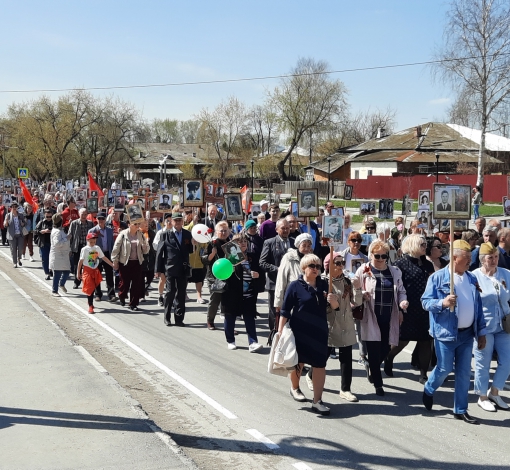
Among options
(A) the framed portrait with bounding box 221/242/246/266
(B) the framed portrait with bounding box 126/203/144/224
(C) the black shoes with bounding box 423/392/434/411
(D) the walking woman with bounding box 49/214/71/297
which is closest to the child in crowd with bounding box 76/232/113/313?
(B) the framed portrait with bounding box 126/203/144/224

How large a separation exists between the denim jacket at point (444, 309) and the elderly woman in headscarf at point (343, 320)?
3.14 ft

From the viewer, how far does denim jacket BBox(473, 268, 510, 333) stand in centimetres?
728

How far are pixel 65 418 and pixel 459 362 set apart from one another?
3.93 meters

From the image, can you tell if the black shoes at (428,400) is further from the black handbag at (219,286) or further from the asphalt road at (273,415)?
the black handbag at (219,286)

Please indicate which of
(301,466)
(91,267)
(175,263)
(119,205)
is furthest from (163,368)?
(119,205)

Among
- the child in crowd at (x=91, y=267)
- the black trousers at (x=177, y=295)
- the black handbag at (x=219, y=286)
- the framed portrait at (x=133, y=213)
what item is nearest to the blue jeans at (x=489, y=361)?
the black handbag at (x=219, y=286)

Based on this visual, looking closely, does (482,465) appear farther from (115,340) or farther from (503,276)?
(115,340)

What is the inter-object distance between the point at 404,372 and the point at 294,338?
8.21 feet

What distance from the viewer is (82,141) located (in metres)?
69.2

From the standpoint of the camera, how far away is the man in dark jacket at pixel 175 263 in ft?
38.9

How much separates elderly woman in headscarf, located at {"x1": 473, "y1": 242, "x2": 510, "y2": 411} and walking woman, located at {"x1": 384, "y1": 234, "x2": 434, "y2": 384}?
84 cm

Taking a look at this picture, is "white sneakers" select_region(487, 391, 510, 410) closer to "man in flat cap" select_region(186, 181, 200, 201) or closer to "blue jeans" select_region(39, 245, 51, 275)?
"man in flat cap" select_region(186, 181, 200, 201)

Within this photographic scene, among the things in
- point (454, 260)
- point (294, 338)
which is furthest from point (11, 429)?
point (454, 260)

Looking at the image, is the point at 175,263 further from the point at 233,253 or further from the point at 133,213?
the point at 133,213
